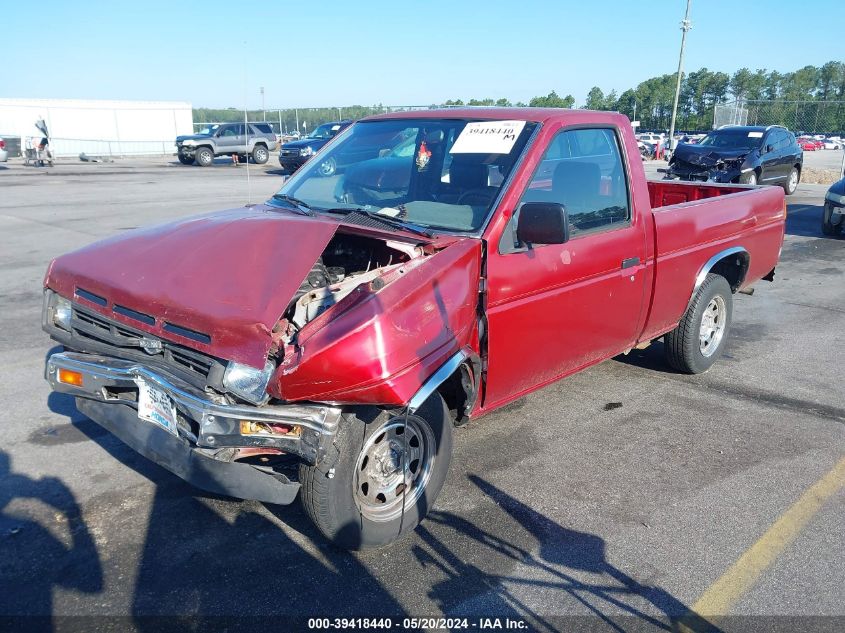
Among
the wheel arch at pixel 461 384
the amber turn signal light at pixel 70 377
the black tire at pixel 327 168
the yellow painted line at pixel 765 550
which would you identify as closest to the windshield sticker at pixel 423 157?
the black tire at pixel 327 168

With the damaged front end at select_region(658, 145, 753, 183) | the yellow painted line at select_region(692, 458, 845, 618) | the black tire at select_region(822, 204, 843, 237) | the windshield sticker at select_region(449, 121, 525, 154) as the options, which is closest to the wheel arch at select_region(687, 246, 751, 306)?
the yellow painted line at select_region(692, 458, 845, 618)

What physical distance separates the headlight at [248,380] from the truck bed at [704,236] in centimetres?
302

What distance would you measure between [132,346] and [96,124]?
39.8 metres

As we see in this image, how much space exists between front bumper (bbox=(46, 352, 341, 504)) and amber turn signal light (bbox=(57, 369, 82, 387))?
2cm

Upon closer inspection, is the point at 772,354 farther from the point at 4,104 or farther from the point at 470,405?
the point at 4,104

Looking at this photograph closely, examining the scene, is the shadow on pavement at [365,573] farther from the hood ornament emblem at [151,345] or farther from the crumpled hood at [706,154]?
the crumpled hood at [706,154]

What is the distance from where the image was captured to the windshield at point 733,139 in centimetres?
1864

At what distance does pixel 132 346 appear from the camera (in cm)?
327

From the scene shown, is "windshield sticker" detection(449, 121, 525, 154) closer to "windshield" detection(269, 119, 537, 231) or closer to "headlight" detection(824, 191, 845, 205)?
"windshield" detection(269, 119, 537, 231)

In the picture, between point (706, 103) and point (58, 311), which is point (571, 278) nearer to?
point (58, 311)

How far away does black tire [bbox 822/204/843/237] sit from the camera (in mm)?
12945

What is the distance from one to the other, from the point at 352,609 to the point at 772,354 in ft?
16.4

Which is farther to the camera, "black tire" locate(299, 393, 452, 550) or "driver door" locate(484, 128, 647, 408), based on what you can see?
"driver door" locate(484, 128, 647, 408)

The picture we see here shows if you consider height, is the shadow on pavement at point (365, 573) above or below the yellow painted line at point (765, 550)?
above
